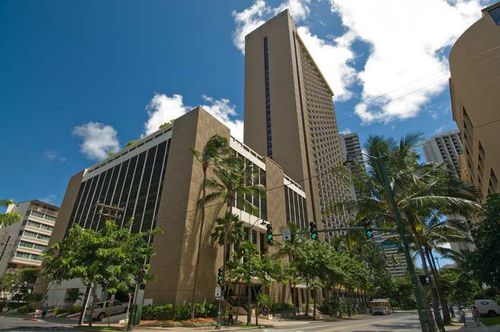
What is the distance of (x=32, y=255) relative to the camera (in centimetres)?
7444

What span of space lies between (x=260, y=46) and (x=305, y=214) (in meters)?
54.0

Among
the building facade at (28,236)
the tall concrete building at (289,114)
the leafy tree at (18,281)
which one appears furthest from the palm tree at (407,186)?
the building facade at (28,236)

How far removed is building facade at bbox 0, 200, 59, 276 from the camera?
71.3m

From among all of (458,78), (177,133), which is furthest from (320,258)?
(458,78)

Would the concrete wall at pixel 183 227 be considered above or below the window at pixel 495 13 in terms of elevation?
below

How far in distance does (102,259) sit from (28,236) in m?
72.6

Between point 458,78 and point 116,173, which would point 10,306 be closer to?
point 116,173

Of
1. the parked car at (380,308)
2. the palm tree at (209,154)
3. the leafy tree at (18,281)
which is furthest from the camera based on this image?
the parked car at (380,308)

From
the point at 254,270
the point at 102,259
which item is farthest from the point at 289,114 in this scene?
the point at 102,259

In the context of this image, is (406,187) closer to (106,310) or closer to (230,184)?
(230,184)

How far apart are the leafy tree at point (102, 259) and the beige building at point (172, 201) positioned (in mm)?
6268

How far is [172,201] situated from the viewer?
32.1m

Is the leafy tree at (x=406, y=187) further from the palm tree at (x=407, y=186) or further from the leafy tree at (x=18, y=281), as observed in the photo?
the leafy tree at (x=18, y=281)

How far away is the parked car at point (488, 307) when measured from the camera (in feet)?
118
